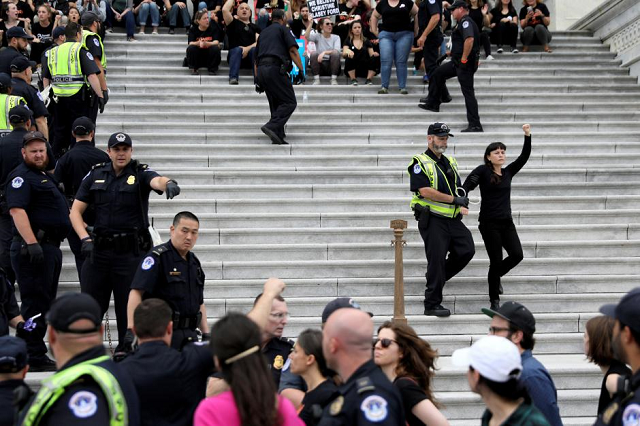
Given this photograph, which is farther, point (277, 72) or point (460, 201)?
point (277, 72)

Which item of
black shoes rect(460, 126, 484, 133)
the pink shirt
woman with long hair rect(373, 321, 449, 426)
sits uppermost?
black shoes rect(460, 126, 484, 133)

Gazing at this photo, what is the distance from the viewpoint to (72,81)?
37.2ft

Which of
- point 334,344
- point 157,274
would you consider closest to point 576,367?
point 157,274

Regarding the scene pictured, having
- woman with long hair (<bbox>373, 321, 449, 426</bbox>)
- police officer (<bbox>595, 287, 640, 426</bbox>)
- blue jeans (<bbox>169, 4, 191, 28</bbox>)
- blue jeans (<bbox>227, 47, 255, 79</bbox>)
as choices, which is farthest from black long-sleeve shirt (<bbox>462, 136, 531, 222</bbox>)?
blue jeans (<bbox>169, 4, 191, 28</bbox>)

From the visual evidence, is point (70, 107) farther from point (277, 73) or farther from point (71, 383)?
point (71, 383)

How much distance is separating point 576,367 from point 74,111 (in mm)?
6583

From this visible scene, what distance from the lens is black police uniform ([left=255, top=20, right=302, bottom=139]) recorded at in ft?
41.9

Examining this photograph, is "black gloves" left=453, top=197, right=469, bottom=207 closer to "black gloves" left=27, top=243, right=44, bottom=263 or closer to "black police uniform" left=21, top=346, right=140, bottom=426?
"black gloves" left=27, top=243, right=44, bottom=263

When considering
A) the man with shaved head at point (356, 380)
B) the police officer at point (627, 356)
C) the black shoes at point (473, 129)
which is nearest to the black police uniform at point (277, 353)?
the man with shaved head at point (356, 380)

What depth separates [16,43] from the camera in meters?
12.0

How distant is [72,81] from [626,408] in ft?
29.3

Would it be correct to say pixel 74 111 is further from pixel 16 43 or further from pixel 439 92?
pixel 439 92

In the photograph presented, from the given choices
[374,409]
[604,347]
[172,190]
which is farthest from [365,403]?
[172,190]

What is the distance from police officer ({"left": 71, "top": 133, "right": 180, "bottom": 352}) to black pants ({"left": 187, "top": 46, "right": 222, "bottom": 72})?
7.65m
